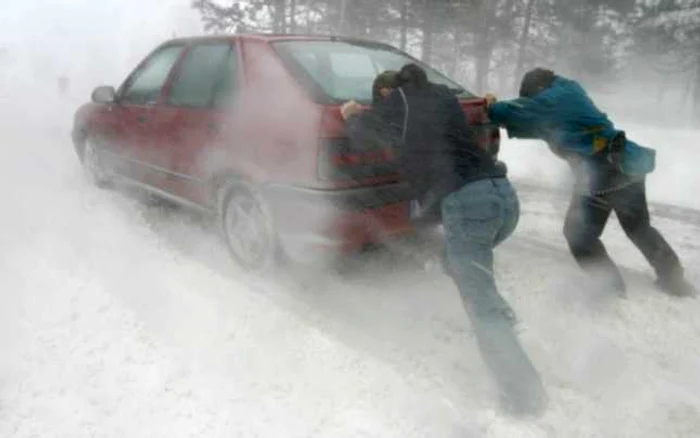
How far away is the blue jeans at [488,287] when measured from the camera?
9.07ft

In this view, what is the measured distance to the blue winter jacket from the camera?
370cm

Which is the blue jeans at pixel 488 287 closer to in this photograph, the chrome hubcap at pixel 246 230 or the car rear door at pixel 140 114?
the chrome hubcap at pixel 246 230

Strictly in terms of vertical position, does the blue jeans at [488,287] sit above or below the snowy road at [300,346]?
above

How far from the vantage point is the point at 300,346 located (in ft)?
11.0

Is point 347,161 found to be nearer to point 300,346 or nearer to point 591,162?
point 300,346

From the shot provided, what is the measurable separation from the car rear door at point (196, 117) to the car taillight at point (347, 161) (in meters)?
0.94

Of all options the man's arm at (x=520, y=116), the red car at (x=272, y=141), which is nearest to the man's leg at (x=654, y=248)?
the man's arm at (x=520, y=116)

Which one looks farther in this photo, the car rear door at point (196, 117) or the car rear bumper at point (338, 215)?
the car rear door at point (196, 117)

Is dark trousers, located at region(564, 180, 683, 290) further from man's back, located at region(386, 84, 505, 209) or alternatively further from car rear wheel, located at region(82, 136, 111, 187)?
car rear wheel, located at region(82, 136, 111, 187)

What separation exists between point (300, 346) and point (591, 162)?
2213mm

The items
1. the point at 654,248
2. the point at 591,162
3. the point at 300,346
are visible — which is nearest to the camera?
the point at 300,346

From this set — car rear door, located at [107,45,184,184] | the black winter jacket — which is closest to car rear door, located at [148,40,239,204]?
car rear door, located at [107,45,184,184]

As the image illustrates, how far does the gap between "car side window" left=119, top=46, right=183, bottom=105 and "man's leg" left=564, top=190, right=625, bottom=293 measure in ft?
11.0

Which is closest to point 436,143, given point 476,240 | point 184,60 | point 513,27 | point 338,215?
point 476,240
